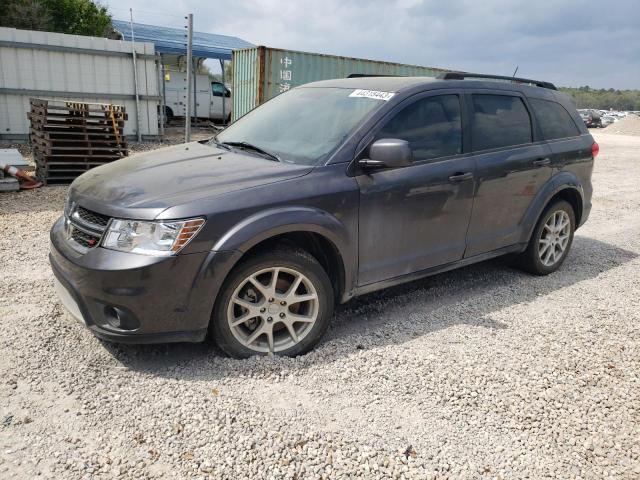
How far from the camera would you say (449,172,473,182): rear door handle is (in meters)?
3.97

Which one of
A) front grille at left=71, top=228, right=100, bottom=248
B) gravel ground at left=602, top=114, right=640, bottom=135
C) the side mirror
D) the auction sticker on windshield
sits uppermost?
the auction sticker on windshield

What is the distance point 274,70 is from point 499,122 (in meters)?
9.85

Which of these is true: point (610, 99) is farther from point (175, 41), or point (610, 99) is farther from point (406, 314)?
point (406, 314)

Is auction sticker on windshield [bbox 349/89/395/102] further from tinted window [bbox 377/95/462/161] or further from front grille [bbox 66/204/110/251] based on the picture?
front grille [bbox 66/204/110/251]

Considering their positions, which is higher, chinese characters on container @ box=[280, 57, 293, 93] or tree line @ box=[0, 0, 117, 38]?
tree line @ box=[0, 0, 117, 38]

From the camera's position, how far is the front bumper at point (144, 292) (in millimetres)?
2818

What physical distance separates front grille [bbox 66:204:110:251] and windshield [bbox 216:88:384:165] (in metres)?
1.24

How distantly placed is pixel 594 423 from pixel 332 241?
1811 mm

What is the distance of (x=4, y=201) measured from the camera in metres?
7.35

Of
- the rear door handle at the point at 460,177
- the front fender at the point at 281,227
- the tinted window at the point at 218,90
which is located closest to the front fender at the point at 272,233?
the front fender at the point at 281,227

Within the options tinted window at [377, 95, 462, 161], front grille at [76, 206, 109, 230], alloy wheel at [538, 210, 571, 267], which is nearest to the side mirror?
tinted window at [377, 95, 462, 161]

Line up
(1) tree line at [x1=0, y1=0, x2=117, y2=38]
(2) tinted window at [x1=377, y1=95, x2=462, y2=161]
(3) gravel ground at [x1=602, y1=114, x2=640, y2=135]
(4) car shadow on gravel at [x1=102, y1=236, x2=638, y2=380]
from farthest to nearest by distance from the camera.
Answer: (3) gravel ground at [x1=602, y1=114, x2=640, y2=135]
(1) tree line at [x1=0, y1=0, x2=117, y2=38]
(2) tinted window at [x1=377, y1=95, x2=462, y2=161]
(4) car shadow on gravel at [x1=102, y1=236, x2=638, y2=380]

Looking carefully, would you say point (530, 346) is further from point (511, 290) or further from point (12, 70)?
point (12, 70)

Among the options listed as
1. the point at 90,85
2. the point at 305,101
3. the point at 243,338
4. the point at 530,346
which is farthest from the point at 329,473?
the point at 90,85
